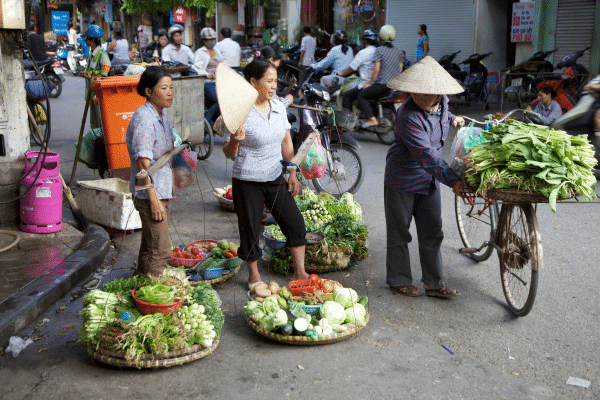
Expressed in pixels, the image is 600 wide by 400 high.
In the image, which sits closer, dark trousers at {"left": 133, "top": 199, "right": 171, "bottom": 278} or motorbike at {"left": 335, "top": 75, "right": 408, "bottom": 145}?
dark trousers at {"left": 133, "top": 199, "right": 171, "bottom": 278}

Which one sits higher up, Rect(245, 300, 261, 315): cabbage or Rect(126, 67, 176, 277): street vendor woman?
Rect(126, 67, 176, 277): street vendor woman

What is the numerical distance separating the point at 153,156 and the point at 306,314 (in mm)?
1504

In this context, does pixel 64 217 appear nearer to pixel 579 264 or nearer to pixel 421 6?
pixel 579 264

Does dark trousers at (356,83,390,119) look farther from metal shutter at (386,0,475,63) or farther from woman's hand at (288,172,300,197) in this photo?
metal shutter at (386,0,475,63)

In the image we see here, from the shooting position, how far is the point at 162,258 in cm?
443

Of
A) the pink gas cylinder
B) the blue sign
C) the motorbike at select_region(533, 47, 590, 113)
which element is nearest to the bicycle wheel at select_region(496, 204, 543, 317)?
the pink gas cylinder

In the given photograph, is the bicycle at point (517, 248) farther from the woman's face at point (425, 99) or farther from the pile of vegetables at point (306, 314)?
the pile of vegetables at point (306, 314)

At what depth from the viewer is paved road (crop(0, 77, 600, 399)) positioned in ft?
10.8

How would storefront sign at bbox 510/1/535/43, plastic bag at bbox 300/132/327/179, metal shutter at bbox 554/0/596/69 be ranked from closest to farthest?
plastic bag at bbox 300/132/327/179 → metal shutter at bbox 554/0/596/69 → storefront sign at bbox 510/1/535/43

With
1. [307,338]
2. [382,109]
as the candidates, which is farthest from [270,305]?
[382,109]

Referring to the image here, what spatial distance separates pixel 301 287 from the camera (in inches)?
168

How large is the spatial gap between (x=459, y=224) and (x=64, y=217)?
400 centimetres

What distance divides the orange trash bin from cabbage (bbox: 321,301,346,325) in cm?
424

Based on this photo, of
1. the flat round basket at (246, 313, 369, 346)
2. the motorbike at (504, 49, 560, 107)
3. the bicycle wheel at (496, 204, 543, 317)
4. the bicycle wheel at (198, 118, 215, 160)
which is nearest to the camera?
the flat round basket at (246, 313, 369, 346)
